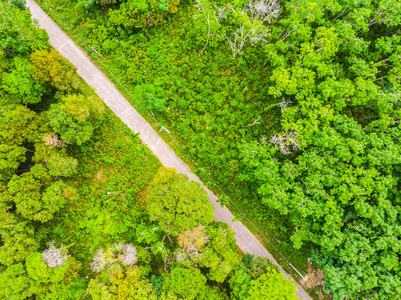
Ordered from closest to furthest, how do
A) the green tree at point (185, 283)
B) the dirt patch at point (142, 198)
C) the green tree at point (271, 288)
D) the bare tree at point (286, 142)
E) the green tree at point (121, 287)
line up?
the green tree at point (271, 288)
the green tree at point (185, 283)
the green tree at point (121, 287)
the bare tree at point (286, 142)
the dirt patch at point (142, 198)

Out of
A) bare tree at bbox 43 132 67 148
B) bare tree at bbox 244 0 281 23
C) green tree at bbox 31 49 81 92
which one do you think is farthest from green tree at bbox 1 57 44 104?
bare tree at bbox 244 0 281 23

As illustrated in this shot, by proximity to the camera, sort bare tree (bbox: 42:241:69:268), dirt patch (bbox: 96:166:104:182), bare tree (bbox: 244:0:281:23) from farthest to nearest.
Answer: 1. dirt patch (bbox: 96:166:104:182)
2. bare tree (bbox: 244:0:281:23)
3. bare tree (bbox: 42:241:69:268)

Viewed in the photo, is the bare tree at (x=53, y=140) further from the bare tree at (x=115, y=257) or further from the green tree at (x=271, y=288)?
the green tree at (x=271, y=288)

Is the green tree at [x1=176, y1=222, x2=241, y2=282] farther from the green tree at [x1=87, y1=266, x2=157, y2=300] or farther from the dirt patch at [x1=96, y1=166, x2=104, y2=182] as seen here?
the dirt patch at [x1=96, y1=166, x2=104, y2=182]

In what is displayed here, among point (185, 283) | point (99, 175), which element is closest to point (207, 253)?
point (185, 283)

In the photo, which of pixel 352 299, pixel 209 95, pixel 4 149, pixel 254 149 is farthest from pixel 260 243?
pixel 4 149

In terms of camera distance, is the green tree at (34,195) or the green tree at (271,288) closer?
the green tree at (271,288)

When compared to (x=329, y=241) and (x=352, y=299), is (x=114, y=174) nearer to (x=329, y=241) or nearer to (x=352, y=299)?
(x=329, y=241)

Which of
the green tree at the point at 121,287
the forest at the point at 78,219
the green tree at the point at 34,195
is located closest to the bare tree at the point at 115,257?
the forest at the point at 78,219
